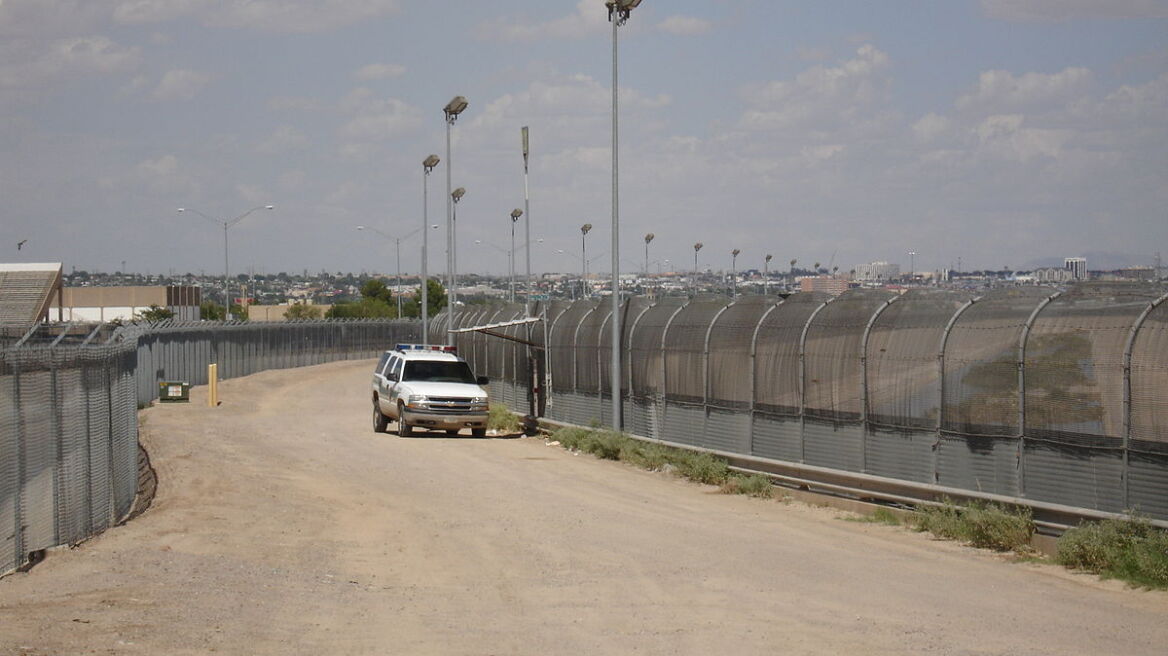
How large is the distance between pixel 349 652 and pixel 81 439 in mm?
5965

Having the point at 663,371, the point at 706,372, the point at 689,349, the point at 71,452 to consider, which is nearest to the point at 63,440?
the point at 71,452

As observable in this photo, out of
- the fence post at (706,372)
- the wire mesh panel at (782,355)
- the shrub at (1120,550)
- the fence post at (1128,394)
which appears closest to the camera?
the shrub at (1120,550)

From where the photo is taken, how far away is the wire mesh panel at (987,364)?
15.9 meters

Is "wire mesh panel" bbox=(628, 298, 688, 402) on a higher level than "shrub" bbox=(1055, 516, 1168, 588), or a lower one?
higher

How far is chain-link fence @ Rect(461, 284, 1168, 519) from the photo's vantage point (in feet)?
46.6

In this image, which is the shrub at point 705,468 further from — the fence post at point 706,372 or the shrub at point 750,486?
the fence post at point 706,372

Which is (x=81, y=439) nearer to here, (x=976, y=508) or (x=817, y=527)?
→ (x=817, y=527)

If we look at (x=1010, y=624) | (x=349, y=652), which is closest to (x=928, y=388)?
(x=1010, y=624)

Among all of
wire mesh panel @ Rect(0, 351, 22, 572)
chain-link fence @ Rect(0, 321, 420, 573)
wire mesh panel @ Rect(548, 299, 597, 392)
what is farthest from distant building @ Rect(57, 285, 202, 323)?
wire mesh panel @ Rect(0, 351, 22, 572)

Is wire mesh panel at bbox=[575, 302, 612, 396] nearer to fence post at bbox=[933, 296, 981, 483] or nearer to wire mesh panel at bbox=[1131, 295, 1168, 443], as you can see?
fence post at bbox=[933, 296, 981, 483]

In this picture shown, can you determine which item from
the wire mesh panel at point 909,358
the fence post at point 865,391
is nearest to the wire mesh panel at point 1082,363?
the wire mesh panel at point 909,358

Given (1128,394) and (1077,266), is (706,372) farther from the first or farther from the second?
(1077,266)

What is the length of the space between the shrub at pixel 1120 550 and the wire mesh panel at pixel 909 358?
11.2ft

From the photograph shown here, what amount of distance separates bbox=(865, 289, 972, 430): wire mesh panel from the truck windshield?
1502cm
